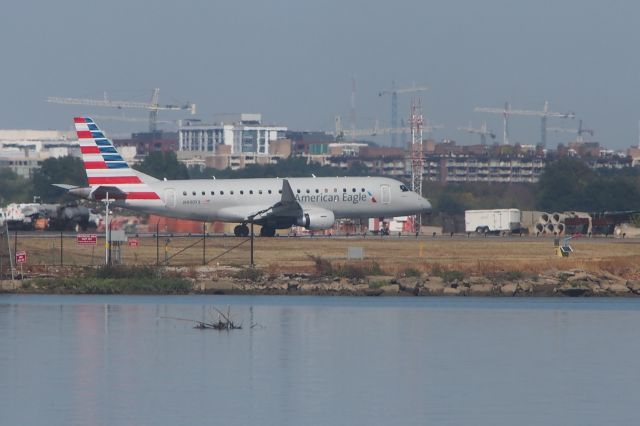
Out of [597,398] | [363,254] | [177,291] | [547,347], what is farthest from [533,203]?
[597,398]

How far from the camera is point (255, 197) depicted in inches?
3696

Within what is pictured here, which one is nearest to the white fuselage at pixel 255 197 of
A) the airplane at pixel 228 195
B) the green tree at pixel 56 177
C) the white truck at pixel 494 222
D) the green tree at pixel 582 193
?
the airplane at pixel 228 195

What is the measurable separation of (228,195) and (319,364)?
5134 cm

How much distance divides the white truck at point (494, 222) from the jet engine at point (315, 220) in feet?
86.5

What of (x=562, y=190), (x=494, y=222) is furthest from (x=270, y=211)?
(x=562, y=190)

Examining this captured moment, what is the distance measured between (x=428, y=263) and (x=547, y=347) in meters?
25.3

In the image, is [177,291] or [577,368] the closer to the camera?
[577,368]

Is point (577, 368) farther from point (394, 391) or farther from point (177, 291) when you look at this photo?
point (177, 291)

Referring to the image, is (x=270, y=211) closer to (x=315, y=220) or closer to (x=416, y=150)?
(x=315, y=220)

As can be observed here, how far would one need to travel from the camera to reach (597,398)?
37.9 m

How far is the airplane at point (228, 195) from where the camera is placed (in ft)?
305

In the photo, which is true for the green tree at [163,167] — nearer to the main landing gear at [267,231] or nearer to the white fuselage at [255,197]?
the white fuselage at [255,197]

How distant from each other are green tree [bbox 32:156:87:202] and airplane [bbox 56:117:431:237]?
201 ft

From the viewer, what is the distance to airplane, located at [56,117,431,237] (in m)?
92.8
